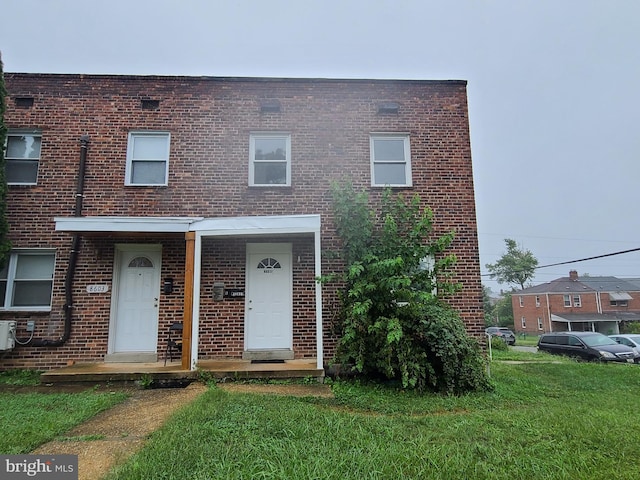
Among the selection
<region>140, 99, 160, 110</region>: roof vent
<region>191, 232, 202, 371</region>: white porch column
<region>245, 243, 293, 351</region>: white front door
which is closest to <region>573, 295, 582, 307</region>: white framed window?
<region>245, 243, 293, 351</region>: white front door

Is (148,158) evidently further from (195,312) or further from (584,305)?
(584,305)

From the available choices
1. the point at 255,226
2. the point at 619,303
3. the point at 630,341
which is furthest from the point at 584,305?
the point at 255,226

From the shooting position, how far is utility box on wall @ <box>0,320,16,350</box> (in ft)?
22.7

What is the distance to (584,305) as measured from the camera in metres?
40.1

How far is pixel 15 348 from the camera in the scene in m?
7.23

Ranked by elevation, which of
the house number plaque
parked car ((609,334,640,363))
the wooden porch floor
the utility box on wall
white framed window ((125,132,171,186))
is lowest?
parked car ((609,334,640,363))

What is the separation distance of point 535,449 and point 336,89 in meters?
7.57

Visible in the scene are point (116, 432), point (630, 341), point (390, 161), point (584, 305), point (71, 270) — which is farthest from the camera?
point (584, 305)

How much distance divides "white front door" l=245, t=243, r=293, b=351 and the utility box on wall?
4.43m

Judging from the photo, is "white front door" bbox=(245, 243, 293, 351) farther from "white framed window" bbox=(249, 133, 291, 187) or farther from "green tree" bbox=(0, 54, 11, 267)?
"green tree" bbox=(0, 54, 11, 267)

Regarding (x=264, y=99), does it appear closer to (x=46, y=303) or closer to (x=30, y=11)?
(x=46, y=303)

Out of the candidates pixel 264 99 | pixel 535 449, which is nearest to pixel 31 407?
pixel 535 449

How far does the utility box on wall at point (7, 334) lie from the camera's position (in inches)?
273

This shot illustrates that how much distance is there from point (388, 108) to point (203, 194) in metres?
4.60
